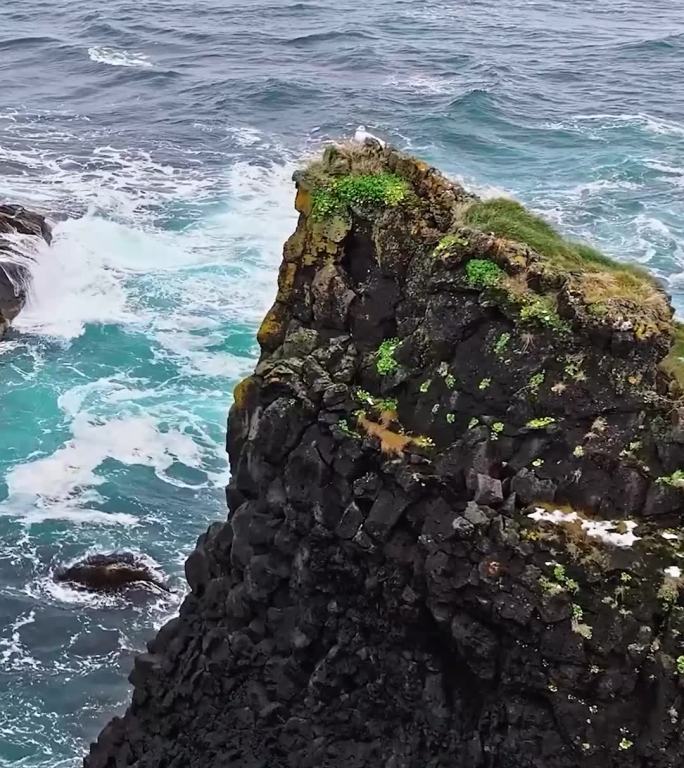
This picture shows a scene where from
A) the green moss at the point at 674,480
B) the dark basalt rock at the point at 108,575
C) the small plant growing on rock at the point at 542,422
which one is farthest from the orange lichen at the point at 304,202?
the dark basalt rock at the point at 108,575

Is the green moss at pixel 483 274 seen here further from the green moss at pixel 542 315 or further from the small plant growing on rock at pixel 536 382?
the small plant growing on rock at pixel 536 382

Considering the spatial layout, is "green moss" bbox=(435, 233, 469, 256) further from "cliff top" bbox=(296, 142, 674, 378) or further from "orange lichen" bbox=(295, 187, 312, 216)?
"orange lichen" bbox=(295, 187, 312, 216)

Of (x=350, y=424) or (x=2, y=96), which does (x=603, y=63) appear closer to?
(x=2, y=96)

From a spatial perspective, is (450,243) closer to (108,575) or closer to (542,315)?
(542,315)

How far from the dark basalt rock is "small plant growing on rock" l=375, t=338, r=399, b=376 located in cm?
1154

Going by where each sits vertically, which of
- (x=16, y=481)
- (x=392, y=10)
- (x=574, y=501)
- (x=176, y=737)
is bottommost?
(x=16, y=481)

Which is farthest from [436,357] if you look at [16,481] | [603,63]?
[603,63]

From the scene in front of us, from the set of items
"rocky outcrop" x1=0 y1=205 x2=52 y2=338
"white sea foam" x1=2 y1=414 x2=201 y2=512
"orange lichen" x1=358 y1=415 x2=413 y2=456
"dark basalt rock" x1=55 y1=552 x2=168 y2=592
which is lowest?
"dark basalt rock" x1=55 y1=552 x2=168 y2=592

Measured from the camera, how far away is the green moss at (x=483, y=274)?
13.3m

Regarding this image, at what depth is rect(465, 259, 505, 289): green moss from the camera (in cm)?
1329

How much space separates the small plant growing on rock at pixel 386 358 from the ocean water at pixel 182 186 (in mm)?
10659

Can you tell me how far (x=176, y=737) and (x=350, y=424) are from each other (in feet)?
18.0

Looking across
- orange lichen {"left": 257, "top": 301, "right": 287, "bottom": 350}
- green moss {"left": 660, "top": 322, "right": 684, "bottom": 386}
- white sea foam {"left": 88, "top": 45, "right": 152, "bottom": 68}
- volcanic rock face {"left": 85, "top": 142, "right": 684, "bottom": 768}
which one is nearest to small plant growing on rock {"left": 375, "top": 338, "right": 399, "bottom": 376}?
volcanic rock face {"left": 85, "top": 142, "right": 684, "bottom": 768}

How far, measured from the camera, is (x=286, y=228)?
136ft
